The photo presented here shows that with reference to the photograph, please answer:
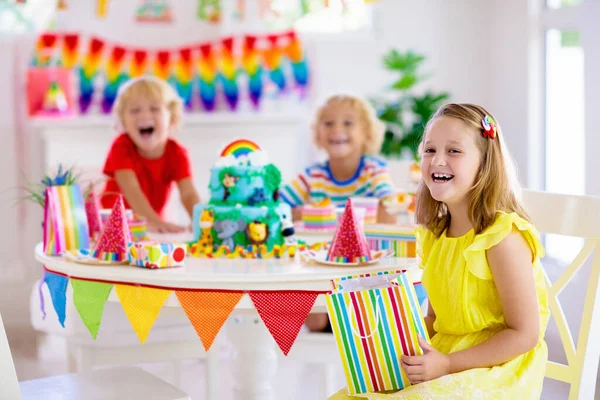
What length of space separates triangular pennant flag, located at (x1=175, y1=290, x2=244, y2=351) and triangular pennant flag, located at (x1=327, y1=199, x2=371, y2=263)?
30cm

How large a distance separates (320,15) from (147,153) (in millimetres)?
2153

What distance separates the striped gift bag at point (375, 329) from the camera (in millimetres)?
1594

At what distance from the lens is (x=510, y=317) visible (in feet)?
5.38

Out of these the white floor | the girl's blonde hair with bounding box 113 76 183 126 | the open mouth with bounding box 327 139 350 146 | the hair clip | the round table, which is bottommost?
the white floor

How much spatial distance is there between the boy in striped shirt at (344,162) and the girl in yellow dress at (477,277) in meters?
1.40

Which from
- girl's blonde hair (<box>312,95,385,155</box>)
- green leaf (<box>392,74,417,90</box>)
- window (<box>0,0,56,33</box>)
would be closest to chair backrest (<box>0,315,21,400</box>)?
girl's blonde hair (<box>312,95,385,155</box>)

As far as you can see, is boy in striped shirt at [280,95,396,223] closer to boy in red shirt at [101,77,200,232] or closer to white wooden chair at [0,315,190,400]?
boy in red shirt at [101,77,200,232]

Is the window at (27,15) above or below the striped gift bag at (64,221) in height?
above

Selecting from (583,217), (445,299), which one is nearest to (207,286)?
(445,299)

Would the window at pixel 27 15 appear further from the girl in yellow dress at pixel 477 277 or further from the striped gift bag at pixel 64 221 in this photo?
the girl in yellow dress at pixel 477 277

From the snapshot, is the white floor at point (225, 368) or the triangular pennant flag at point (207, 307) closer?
the triangular pennant flag at point (207, 307)

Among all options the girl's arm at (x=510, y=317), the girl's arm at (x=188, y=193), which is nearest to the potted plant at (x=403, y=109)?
the girl's arm at (x=188, y=193)

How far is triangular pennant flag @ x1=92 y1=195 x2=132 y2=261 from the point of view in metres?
2.16

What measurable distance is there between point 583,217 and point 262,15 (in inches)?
134
